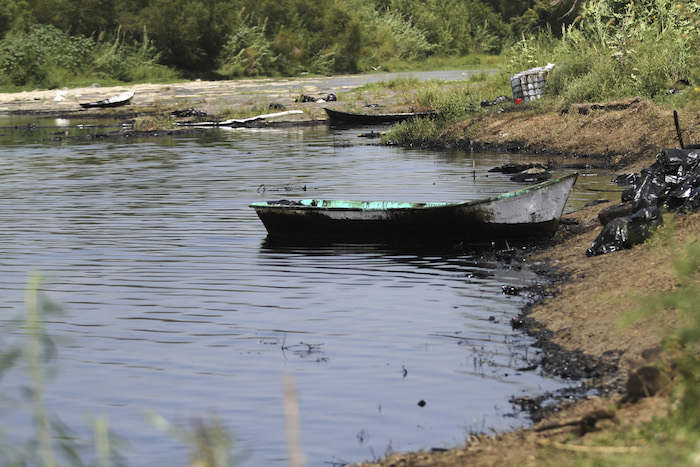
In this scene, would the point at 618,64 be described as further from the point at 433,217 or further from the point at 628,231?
the point at 628,231

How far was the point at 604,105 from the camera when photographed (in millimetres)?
24562

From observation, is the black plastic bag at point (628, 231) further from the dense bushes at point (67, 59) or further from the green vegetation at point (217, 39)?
the dense bushes at point (67, 59)

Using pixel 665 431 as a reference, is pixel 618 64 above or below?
above

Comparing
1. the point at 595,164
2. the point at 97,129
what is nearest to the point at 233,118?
the point at 97,129

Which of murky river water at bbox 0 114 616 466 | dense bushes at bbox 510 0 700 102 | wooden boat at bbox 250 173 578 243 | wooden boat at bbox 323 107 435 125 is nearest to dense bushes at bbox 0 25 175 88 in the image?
wooden boat at bbox 323 107 435 125

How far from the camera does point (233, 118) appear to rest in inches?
1640

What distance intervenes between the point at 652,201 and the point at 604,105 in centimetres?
1301

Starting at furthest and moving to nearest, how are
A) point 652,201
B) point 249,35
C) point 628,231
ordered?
point 249,35, point 652,201, point 628,231

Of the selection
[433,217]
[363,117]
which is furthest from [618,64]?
[433,217]

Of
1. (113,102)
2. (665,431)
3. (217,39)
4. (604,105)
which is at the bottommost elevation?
(113,102)

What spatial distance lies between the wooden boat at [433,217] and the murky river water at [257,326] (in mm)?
378

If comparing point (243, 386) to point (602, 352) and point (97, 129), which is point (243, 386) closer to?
point (602, 352)

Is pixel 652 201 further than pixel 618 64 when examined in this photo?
No

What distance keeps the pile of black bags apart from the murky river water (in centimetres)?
109
